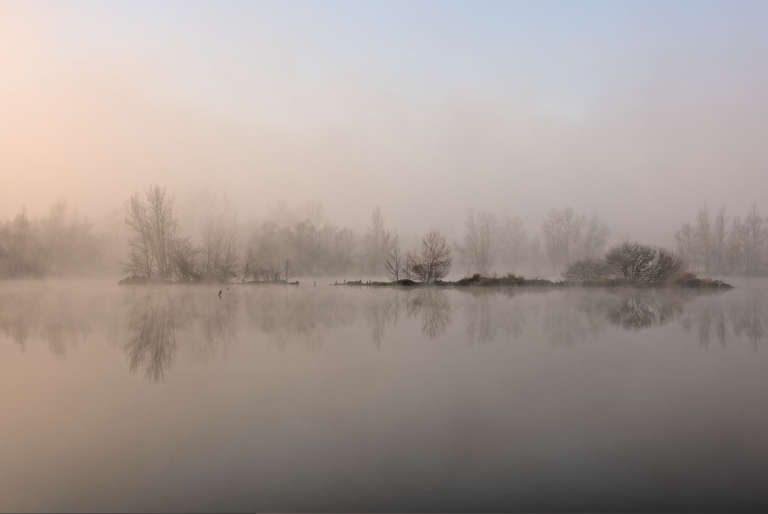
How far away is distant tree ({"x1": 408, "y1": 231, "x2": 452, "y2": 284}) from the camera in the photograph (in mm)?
27625

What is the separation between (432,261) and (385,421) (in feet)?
78.7

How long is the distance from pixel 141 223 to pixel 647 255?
33.4m

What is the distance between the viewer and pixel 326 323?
10.8 meters

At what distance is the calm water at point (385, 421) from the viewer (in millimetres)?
3025

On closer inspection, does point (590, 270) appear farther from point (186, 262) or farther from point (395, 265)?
point (186, 262)

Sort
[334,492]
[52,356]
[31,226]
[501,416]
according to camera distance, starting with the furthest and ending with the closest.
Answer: [31,226]
[52,356]
[501,416]
[334,492]

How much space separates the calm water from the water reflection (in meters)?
0.13

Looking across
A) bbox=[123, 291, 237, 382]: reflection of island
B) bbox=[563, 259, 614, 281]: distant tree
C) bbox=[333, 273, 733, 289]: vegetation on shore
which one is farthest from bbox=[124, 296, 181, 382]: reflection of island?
bbox=[563, 259, 614, 281]: distant tree

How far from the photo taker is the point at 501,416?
4.40 meters

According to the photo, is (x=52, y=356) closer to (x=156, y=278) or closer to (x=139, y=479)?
(x=139, y=479)

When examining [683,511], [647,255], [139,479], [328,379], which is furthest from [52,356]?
[647,255]

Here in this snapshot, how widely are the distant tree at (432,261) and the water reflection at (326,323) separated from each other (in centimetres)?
1203

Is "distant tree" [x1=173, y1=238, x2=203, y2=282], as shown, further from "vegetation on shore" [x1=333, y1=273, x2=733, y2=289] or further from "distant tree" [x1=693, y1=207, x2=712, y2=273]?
"distant tree" [x1=693, y1=207, x2=712, y2=273]

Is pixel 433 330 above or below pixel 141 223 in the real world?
below
